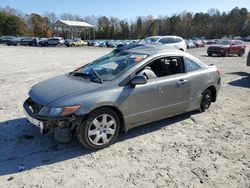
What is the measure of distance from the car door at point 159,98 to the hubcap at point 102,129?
400 mm

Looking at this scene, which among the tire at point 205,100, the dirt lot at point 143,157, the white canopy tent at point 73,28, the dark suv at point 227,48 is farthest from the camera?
the white canopy tent at point 73,28

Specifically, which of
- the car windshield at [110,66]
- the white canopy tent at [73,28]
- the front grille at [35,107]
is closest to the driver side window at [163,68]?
the car windshield at [110,66]

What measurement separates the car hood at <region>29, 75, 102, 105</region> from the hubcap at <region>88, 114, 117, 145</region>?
50cm

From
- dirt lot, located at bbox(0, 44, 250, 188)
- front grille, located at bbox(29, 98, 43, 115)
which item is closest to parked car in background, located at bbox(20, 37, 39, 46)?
dirt lot, located at bbox(0, 44, 250, 188)

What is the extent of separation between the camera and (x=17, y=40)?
51.2 m

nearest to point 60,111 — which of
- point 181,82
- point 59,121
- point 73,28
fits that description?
point 59,121

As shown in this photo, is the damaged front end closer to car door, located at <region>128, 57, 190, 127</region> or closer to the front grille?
the front grille

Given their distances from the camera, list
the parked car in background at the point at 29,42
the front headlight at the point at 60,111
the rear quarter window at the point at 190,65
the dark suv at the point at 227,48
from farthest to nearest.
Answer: the parked car in background at the point at 29,42 < the dark suv at the point at 227,48 < the rear quarter window at the point at 190,65 < the front headlight at the point at 60,111

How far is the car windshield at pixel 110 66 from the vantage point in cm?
482

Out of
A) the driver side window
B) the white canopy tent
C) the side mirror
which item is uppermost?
the white canopy tent

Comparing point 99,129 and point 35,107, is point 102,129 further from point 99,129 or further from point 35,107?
point 35,107

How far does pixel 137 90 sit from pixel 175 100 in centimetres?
104

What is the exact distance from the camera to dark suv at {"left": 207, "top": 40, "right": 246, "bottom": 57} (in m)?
22.8

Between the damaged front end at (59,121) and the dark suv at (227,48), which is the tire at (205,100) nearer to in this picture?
the damaged front end at (59,121)
